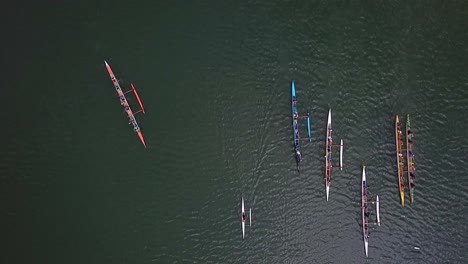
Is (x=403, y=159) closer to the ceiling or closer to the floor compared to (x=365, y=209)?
closer to the ceiling

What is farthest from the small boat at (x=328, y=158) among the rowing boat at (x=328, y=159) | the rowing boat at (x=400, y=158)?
the rowing boat at (x=400, y=158)

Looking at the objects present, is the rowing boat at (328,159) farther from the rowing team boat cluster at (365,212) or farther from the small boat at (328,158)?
the rowing team boat cluster at (365,212)

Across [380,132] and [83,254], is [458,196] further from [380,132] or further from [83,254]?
[83,254]

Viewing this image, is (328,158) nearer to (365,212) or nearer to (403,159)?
(365,212)

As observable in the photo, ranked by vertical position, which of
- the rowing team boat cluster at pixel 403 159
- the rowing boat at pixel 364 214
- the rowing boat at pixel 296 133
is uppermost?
the rowing boat at pixel 296 133

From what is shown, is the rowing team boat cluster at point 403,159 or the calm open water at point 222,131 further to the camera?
the rowing team boat cluster at point 403,159

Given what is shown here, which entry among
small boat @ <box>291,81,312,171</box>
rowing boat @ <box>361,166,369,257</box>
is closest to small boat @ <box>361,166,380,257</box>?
rowing boat @ <box>361,166,369,257</box>

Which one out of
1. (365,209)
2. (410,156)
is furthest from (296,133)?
(410,156)

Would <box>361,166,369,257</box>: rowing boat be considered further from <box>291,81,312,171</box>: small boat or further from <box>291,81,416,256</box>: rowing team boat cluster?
<box>291,81,312,171</box>: small boat

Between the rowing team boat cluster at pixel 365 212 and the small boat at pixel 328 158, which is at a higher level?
the small boat at pixel 328 158
